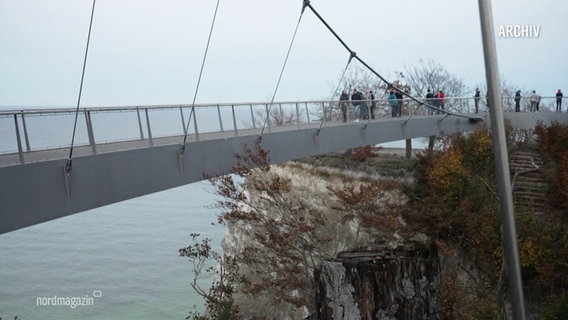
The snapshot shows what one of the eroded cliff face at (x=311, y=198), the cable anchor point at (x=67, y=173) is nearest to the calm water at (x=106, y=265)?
the eroded cliff face at (x=311, y=198)

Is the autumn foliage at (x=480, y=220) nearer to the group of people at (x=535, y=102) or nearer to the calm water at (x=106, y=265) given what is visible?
the group of people at (x=535, y=102)

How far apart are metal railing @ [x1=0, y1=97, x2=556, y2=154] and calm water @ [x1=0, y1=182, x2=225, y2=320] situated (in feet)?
30.9

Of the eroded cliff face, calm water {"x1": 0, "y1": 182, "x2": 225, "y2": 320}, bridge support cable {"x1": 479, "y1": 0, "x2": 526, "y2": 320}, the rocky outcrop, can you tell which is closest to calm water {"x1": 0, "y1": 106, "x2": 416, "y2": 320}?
calm water {"x1": 0, "y1": 182, "x2": 225, "y2": 320}

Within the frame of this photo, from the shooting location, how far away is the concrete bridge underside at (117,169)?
7.69 m

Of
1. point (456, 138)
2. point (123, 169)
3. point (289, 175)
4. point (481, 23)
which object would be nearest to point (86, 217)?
point (289, 175)

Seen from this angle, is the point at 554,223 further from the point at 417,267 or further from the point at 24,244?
the point at 24,244

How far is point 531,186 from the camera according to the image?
21.0 m

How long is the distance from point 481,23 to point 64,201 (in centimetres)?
563

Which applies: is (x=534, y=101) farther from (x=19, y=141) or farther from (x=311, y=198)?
(x=19, y=141)

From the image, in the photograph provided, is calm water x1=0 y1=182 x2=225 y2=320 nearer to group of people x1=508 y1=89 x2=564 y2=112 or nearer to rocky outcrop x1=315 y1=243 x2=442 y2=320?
group of people x1=508 y1=89 x2=564 y2=112

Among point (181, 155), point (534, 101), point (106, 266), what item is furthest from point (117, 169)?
point (534, 101)

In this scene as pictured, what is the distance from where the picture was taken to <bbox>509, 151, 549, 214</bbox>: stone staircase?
19.7m

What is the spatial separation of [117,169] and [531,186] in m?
15.8

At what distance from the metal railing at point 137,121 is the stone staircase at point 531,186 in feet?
22.4
